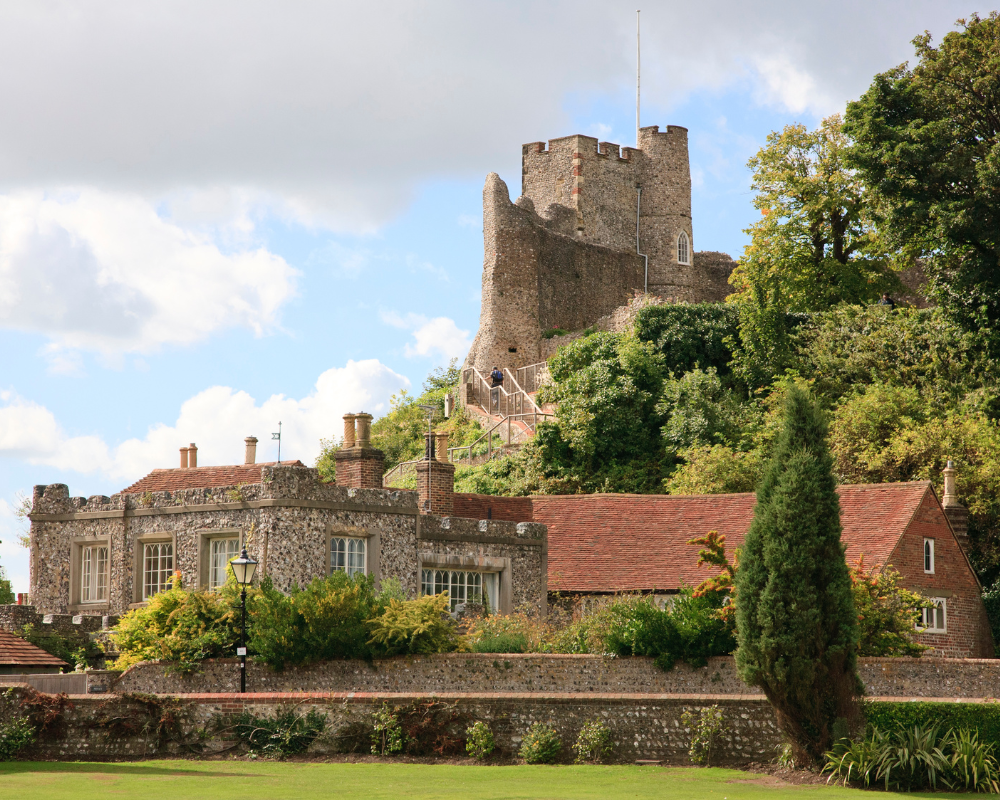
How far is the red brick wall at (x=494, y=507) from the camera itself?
3234 centimetres

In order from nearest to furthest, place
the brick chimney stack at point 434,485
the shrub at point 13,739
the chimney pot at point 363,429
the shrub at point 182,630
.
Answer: the shrub at point 13,739, the shrub at point 182,630, the chimney pot at point 363,429, the brick chimney stack at point 434,485

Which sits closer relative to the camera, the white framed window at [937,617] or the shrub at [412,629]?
the shrub at [412,629]

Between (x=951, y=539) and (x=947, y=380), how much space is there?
10.3m

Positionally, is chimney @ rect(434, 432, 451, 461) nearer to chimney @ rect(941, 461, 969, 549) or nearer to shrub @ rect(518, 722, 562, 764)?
chimney @ rect(941, 461, 969, 549)

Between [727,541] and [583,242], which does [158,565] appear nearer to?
[727,541]

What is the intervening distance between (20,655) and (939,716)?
15.6 m

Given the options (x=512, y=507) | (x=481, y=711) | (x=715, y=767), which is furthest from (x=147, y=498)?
(x=715, y=767)

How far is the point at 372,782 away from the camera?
1602 cm

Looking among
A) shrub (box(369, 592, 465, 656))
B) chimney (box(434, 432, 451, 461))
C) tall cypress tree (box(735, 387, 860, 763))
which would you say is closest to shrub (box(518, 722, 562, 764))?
tall cypress tree (box(735, 387, 860, 763))

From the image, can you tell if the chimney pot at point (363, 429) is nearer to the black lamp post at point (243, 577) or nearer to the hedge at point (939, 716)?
the black lamp post at point (243, 577)

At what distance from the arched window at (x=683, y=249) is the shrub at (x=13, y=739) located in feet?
171

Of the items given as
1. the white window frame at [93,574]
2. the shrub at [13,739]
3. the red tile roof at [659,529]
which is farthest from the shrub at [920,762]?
the white window frame at [93,574]

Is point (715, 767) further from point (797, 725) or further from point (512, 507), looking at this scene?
point (512, 507)

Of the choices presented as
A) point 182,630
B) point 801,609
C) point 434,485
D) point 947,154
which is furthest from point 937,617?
point 182,630
